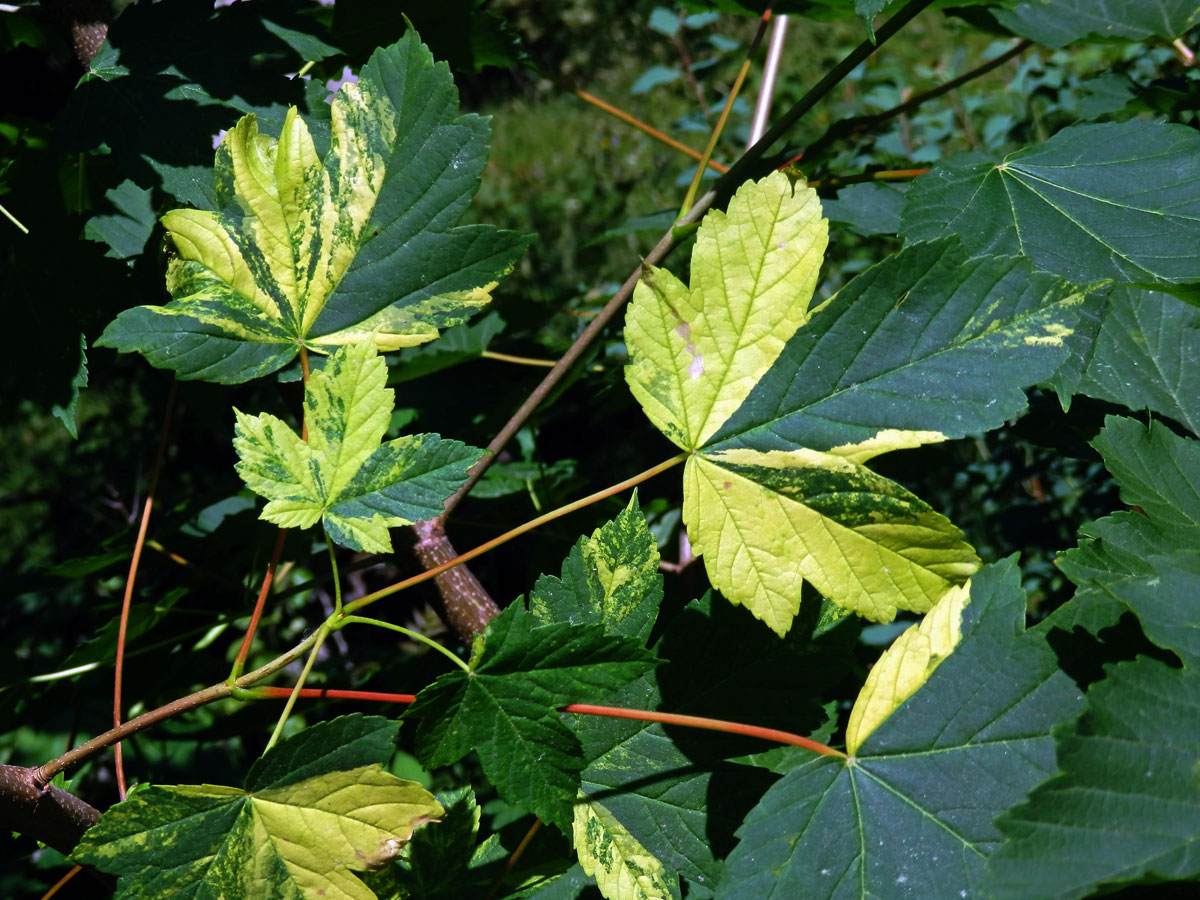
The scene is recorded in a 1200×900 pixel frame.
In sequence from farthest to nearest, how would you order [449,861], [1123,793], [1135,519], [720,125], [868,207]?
[868,207] → [720,125] → [449,861] → [1135,519] → [1123,793]

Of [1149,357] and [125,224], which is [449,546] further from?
[1149,357]

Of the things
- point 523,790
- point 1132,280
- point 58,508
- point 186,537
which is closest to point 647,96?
point 58,508

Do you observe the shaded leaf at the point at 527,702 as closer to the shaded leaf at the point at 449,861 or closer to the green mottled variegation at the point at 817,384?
the green mottled variegation at the point at 817,384

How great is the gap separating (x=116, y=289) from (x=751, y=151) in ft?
2.46

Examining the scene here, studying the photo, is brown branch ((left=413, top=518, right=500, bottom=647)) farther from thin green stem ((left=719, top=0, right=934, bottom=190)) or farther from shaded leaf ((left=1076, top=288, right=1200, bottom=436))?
shaded leaf ((left=1076, top=288, right=1200, bottom=436))

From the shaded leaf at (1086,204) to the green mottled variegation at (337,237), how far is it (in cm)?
48

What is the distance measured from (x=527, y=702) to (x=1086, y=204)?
775mm

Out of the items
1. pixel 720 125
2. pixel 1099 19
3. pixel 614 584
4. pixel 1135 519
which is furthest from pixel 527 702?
pixel 1099 19

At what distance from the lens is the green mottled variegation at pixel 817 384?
733 millimetres

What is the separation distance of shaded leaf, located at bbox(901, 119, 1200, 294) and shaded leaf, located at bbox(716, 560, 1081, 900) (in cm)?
37

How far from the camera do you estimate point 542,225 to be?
17.7 feet

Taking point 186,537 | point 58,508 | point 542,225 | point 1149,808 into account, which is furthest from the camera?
point 542,225

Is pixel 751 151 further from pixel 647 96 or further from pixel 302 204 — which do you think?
pixel 647 96

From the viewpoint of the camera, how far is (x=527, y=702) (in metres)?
0.71
